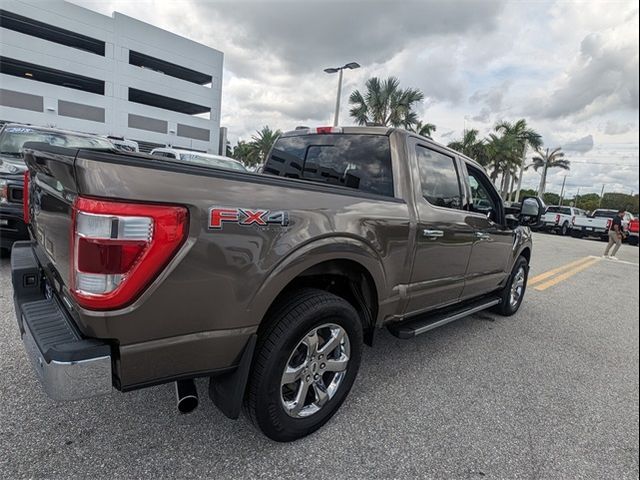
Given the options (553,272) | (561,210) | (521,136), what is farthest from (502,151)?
(553,272)

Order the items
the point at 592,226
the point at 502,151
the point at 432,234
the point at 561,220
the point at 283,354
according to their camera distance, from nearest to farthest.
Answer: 1. the point at 283,354
2. the point at 432,234
3. the point at 592,226
4. the point at 561,220
5. the point at 502,151

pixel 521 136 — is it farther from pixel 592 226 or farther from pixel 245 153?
pixel 245 153

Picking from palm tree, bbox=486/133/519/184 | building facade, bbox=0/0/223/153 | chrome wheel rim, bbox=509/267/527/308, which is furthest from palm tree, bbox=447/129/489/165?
chrome wheel rim, bbox=509/267/527/308

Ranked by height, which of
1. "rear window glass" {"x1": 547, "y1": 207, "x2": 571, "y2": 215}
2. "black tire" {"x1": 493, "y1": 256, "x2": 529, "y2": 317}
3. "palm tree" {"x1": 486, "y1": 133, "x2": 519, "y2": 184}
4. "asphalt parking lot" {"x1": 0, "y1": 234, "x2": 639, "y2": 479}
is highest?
"palm tree" {"x1": 486, "y1": 133, "x2": 519, "y2": 184}

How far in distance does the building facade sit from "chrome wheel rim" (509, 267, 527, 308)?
29.3m

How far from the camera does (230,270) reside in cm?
167

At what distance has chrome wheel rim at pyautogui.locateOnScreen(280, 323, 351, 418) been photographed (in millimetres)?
2127

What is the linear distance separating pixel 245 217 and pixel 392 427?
1628mm

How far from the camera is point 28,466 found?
70.6 inches

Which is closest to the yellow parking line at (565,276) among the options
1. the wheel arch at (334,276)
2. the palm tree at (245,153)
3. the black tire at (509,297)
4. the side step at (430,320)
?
the black tire at (509,297)

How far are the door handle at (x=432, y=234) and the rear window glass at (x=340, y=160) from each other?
0.39 meters

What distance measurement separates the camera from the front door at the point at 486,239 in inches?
143

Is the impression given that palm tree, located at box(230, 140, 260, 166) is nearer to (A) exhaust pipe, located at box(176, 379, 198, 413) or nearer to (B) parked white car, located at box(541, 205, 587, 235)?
(B) parked white car, located at box(541, 205, 587, 235)

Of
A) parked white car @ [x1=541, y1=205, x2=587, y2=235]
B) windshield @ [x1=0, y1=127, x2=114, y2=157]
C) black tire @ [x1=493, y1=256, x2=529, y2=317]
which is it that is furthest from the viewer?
parked white car @ [x1=541, y1=205, x2=587, y2=235]
